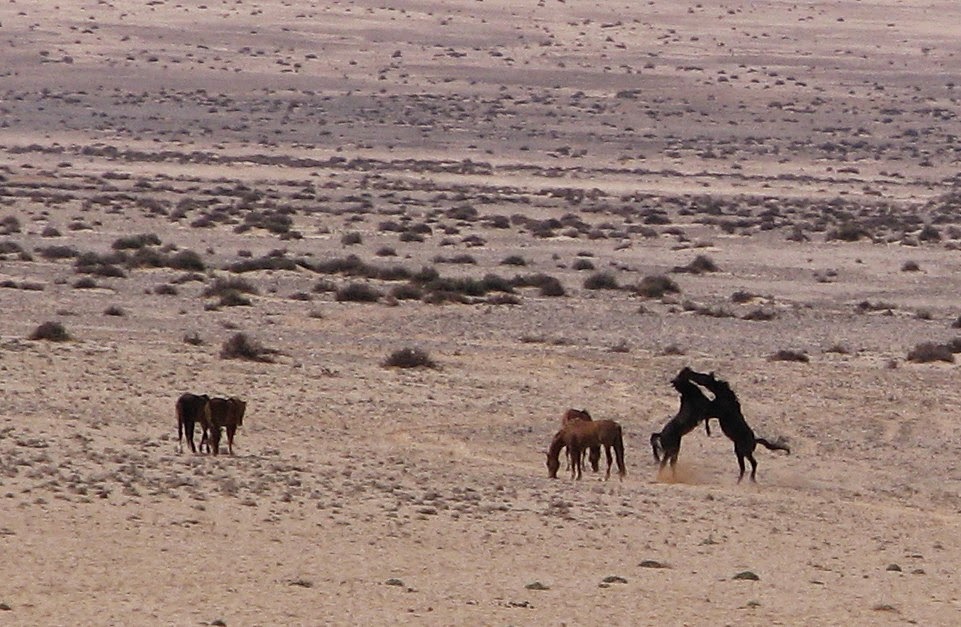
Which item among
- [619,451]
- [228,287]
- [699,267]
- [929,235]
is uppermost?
[619,451]

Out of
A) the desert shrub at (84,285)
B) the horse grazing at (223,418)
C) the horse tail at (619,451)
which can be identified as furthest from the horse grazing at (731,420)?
the desert shrub at (84,285)

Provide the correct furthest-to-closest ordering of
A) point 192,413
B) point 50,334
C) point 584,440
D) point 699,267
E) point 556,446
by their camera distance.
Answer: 1. point 699,267
2. point 50,334
3. point 584,440
4. point 556,446
5. point 192,413

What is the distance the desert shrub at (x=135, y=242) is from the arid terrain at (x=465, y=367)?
160mm

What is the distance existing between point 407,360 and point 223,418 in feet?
24.9

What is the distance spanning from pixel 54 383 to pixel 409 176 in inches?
2004

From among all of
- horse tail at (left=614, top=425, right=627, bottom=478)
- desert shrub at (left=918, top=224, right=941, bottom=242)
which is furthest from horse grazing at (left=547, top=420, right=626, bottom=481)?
desert shrub at (left=918, top=224, right=941, bottom=242)

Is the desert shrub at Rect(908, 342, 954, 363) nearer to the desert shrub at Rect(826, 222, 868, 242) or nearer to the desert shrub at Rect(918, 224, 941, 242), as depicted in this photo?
the desert shrub at Rect(826, 222, 868, 242)

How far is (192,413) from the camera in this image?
1653 cm

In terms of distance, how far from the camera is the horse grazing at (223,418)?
53.9ft

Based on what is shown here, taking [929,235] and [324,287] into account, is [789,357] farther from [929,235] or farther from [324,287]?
[929,235]

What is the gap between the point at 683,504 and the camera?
1639 cm

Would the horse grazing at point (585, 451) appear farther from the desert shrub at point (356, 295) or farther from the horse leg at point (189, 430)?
the desert shrub at point (356, 295)

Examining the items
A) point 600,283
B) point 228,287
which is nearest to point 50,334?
point 228,287

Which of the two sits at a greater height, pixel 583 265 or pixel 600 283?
pixel 600 283
